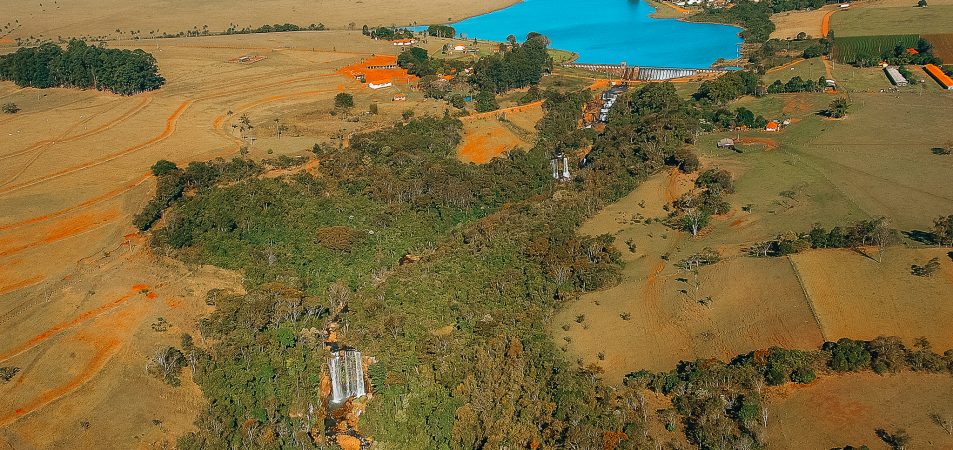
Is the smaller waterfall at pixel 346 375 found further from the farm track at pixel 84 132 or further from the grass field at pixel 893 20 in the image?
the grass field at pixel 893 20

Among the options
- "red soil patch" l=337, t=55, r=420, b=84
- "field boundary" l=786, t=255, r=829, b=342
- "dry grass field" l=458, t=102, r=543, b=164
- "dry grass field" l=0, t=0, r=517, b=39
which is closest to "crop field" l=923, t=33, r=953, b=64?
"dry grass field" l=458, t=102, r=543, b=164

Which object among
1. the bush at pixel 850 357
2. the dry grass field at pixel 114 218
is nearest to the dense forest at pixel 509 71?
the dry grass field at pixel 114 218

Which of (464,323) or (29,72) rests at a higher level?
(29,72)

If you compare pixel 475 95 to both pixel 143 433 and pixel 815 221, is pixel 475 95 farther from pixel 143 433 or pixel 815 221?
pixel 143 433

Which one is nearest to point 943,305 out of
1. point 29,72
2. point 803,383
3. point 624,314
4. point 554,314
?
point 803,383

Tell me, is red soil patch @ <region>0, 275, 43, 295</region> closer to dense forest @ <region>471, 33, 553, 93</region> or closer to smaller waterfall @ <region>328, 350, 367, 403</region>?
smaller waterfall @ <region>328, 350, 367, 403</region>

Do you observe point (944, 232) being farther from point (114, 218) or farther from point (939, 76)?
point (114, 218)
